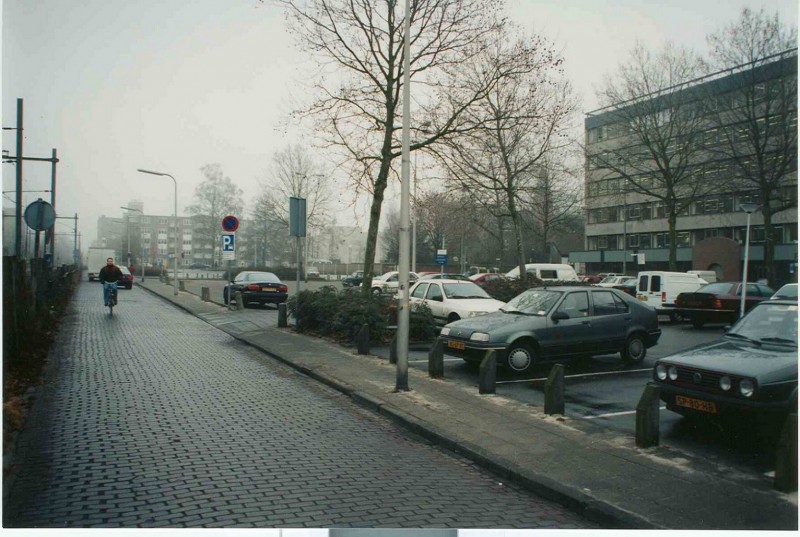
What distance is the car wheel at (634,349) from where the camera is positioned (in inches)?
439

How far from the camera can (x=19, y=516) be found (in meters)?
4.19

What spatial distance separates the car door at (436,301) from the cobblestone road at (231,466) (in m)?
7.06

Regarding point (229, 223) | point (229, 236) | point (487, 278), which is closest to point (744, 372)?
point (229, 223)

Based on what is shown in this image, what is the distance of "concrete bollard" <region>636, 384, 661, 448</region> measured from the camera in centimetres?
581

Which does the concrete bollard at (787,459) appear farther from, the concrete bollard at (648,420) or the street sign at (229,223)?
the street sign at (229,223)

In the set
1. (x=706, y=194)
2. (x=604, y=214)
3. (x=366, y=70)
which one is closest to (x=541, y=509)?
(x=706, y=194)

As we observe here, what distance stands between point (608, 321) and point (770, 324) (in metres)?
4.84

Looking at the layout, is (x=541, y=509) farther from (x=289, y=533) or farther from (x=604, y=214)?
(x=604, y=214)

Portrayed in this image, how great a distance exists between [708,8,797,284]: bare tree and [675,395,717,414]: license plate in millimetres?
1340

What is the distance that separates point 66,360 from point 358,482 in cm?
774

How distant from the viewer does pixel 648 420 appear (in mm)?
5812

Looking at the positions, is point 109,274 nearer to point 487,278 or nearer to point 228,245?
point 228,245

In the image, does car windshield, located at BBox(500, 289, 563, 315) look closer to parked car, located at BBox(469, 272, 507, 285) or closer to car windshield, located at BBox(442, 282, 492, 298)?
car windshield, located at BBox(442, 282, 492, 298)

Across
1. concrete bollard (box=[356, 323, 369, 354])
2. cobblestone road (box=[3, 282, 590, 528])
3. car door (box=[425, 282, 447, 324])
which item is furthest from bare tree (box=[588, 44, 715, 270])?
concrete bollard (box=[356, 323, 369, 354])
